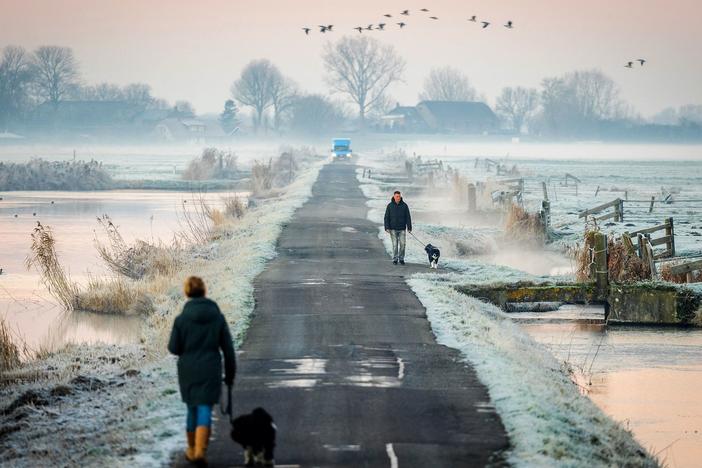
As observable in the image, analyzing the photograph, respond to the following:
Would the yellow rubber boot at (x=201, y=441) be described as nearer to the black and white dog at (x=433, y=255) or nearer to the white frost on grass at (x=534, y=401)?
the white frost on grass at (x=534, y=401)

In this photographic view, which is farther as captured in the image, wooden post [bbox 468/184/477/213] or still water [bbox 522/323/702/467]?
wooden post [bbox 468/184/477/213]

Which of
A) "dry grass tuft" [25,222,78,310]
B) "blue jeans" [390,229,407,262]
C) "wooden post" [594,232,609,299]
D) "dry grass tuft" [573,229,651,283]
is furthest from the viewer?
"blue jeans" [390,229,407,262]

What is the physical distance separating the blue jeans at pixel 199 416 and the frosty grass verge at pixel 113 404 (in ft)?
1.80

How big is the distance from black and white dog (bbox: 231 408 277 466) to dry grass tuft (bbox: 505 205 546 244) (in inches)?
1191

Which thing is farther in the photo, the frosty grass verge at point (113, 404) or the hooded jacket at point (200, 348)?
the frosty grass verge at point (113, 404)

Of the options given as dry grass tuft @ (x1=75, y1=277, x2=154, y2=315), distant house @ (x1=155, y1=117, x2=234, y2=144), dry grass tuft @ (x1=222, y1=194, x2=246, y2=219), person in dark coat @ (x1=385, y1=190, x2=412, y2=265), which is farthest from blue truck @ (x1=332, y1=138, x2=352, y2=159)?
distant house @ (x1=155, y1=117, x2=234, y2=144)

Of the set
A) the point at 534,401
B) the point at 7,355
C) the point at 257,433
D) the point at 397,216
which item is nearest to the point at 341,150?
the point at 397,216

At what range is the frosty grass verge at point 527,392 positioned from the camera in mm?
12086

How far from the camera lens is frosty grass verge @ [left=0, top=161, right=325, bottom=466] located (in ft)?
39.9

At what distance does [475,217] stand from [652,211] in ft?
29.7

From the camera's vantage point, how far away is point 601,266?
24.7 metres

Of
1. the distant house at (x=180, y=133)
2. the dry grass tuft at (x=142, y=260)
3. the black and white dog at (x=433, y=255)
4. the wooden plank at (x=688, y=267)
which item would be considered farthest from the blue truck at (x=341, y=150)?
the distant house at (x=180, y=133)

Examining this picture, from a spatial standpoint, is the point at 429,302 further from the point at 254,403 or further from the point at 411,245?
the point at 411,245

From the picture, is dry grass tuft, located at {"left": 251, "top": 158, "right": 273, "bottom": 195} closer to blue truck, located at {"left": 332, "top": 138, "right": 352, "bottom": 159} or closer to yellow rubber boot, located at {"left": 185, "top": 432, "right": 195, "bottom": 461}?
blue truck, located at {"left": 332, "top": 138, "right": 352, "bottom": 159}
